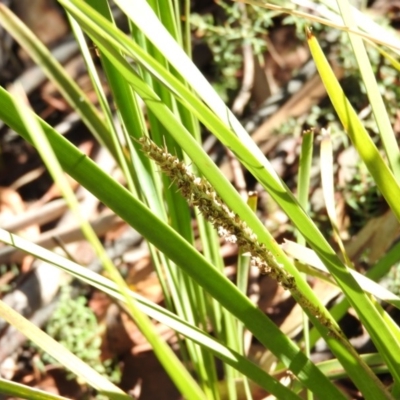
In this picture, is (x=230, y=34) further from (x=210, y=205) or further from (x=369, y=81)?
(x=210, y=205)

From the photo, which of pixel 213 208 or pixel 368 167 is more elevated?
pixel 368 167

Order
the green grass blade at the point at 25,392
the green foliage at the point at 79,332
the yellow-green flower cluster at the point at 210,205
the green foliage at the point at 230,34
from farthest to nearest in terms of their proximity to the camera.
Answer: the green foliage at the point at 230,34
the green foliage at the point at 79,332
the green grass blade at the point at 25,392
the yellow-green flower cluster at the point at 210,205

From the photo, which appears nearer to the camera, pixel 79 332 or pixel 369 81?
pixel 369 81

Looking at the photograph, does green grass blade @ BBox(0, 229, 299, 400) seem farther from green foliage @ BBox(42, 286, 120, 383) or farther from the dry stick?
green foliage @ BBox(42, 286, 120, 383)

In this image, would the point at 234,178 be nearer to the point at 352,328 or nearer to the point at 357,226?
the point at 357,226

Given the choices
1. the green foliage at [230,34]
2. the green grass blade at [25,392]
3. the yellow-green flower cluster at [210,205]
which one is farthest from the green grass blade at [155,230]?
the green foliage at [230,34]

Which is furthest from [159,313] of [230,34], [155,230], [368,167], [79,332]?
[230,34]

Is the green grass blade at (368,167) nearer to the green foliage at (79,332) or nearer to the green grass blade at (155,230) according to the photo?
the green grass blade at (155,230)

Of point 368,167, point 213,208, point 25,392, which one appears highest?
point 368,167
